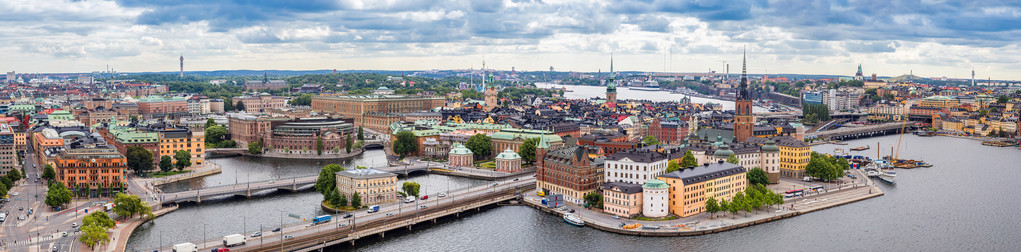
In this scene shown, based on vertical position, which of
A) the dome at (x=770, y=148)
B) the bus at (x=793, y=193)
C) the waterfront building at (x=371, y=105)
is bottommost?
the bus at (x=793, y=193)

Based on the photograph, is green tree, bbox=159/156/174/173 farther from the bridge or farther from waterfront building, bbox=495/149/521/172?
the bridge

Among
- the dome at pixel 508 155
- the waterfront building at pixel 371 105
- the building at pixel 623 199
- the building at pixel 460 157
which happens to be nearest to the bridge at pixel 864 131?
the dome at pixel 508 155

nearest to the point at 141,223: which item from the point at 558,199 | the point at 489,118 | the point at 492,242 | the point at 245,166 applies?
the point at 492,242

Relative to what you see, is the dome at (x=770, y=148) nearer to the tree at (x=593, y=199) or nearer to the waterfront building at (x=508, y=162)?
the tree at (x=593, y=199)

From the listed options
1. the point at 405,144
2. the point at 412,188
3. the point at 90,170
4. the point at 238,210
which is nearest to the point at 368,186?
the point at 412,188

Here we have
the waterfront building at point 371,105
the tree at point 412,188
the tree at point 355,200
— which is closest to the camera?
the tree at point 355,200

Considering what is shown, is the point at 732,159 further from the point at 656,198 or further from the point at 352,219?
the point at 352,219

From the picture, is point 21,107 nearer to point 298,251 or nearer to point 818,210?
point 298,251
